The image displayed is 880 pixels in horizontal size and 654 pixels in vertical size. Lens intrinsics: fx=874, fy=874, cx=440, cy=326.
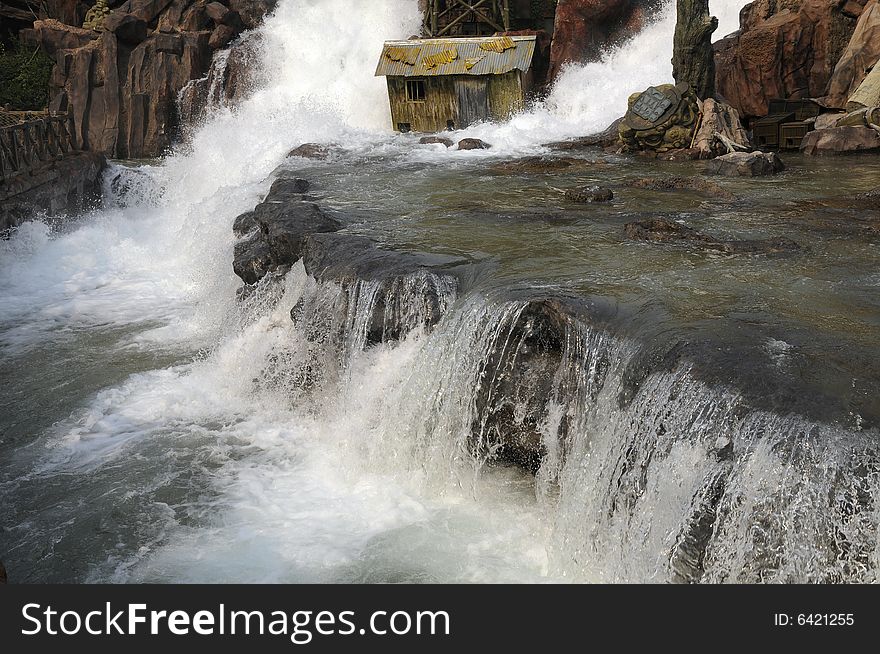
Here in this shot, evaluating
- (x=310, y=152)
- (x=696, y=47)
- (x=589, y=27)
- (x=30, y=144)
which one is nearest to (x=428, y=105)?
(x=589, y=27)

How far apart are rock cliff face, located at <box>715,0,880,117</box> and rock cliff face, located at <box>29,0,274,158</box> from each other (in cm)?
1176

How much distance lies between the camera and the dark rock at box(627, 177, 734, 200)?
371 inches

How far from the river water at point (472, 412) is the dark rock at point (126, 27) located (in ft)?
38.9

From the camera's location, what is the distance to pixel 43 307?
34.6 feet

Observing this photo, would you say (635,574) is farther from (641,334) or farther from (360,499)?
(360,499)

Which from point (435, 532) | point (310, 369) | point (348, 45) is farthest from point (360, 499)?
point (348, 45)

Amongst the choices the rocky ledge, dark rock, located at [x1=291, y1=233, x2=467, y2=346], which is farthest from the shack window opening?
dark rock, located at [x1=291, y1=233, x2=467, y2=346]

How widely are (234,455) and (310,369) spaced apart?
108cm

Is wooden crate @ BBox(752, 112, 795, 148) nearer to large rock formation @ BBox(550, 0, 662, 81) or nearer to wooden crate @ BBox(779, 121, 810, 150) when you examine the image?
wooden crate @ BBox(779, 121, 810, 150)

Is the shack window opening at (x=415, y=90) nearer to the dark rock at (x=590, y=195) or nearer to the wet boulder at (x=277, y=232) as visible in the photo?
the wet boulder at (x=277, y=232)

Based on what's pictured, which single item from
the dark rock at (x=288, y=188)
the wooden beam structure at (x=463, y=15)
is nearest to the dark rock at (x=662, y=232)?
the dark rock at (x=288, y=188)

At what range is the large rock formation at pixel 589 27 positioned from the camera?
669 inches

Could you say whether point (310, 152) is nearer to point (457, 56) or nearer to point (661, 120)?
point (457, 56)

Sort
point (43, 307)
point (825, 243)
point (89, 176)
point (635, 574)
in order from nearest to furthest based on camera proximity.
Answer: point (635, 574), point (825, 243), point (43, 307), point (89, 176)
